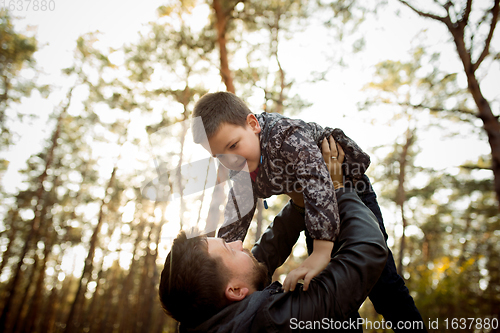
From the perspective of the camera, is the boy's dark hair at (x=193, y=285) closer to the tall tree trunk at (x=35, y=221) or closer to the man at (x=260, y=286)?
the man at (x=260, y=286)

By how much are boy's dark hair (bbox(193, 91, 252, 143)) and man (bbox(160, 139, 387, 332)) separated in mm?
863

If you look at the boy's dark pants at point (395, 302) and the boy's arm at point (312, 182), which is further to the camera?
the boy's dark pants at point (395, 302)

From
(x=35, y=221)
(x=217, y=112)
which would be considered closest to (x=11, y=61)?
(x=35, y=221)

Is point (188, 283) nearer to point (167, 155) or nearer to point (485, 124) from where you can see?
point (485, 124)

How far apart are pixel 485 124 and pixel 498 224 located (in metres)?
14.4

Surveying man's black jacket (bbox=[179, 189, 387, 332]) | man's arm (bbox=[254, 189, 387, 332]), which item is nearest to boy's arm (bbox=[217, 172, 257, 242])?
man's black jacket (bbox=[179, 189, 387, 332])

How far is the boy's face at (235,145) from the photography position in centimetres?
205

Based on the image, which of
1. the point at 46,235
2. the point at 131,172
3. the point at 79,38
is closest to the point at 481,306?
the point at 131,172

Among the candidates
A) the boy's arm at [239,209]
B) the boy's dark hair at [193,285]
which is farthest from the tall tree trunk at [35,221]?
the boy's dark hair at [193,285]

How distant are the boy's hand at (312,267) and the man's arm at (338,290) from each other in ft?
0.12

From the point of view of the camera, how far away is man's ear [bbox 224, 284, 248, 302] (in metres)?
1.50

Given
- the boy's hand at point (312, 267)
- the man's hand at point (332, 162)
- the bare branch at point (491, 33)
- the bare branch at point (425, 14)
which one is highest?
the bare branch at point (425, 14)

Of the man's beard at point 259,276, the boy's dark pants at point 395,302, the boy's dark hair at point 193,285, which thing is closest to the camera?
the boy's dark hair at point 193,285

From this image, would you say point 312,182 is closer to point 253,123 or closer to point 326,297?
point 326,297
